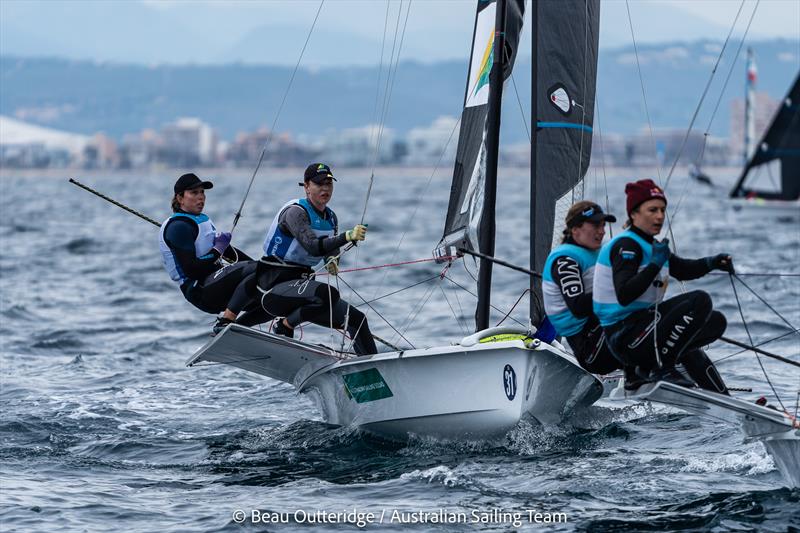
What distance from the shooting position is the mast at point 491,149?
301 inches

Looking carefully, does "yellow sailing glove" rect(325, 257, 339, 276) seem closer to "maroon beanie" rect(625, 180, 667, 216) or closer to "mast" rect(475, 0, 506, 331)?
"mast" rect(475, 0, 506, 331)

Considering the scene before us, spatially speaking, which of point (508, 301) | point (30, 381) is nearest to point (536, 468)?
point (30, 381)

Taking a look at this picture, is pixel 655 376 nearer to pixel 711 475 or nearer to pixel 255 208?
pixel 711 475

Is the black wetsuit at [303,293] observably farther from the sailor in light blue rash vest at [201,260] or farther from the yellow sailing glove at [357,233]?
the yellow sailing glove at [357,233]

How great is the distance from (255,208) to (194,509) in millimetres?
42331

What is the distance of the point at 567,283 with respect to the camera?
250 inches

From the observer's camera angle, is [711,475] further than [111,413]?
No

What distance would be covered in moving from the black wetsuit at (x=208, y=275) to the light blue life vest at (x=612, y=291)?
8.55 ft

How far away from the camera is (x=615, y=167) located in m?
147

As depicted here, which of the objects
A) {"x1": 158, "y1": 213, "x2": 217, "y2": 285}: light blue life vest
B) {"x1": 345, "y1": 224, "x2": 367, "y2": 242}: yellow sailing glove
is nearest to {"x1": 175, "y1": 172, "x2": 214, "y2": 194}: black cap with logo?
{"x1": 158, "y1": 213, "x2": 217, "y2": 285}: light blue life vest

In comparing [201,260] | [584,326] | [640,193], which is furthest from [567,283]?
[201,260]

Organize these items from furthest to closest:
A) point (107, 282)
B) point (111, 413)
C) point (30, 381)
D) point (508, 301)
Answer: point (107, 282)
point (508, 301)
point (30, 381)
point (111, 413)

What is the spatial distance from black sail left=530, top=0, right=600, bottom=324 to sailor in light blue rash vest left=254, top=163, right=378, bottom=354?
136 cm

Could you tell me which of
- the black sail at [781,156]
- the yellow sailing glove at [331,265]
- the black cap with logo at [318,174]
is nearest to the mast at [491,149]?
the yellow sailing glove at [331,265]
